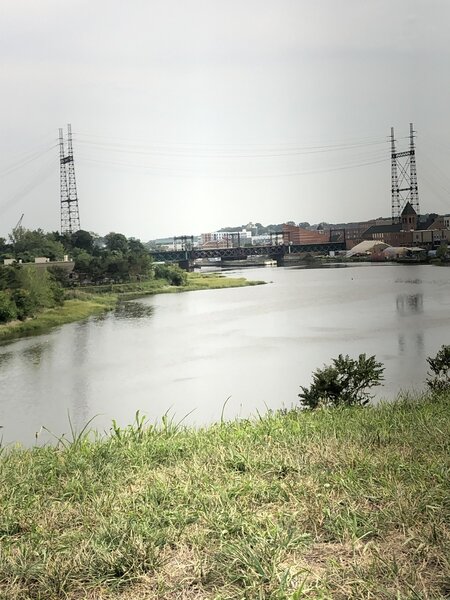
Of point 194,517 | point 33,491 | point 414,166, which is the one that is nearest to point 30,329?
point 414,166

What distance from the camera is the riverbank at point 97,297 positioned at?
6801mm

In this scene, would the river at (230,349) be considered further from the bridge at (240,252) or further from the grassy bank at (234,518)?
the grassy bank at (234,518)

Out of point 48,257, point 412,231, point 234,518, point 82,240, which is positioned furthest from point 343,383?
point 48,257

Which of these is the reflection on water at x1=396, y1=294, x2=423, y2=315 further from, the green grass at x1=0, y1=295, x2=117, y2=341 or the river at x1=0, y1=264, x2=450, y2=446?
the green grass at x1=0, y1=295, x2=117, y2=341

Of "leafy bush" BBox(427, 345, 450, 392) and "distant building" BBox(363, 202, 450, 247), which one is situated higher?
"distant building" BBox(363, 202, 450, 247)


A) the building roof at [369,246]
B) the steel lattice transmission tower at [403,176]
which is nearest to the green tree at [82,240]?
the building roof at [369,246]

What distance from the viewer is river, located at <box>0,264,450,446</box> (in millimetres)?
4859

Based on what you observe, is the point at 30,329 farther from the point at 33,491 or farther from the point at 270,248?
the point at 33,491

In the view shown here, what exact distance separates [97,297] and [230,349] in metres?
2.18

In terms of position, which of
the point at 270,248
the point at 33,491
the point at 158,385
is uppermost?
the point at 270,248

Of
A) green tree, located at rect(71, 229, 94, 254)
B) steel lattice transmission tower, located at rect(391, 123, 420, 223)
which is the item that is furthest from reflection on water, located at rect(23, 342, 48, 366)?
steel lattice transmission tower, located at rect(391, 123, 420, 223)

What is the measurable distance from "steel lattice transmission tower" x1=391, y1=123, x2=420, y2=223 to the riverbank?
177cm

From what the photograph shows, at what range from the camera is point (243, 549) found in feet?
4.24

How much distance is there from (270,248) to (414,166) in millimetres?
1630
